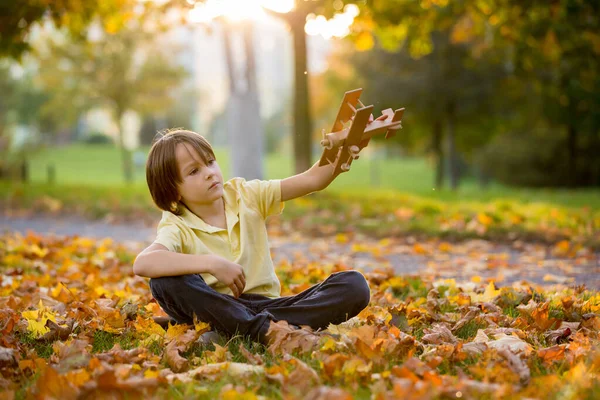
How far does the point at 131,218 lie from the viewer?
28.8 feet

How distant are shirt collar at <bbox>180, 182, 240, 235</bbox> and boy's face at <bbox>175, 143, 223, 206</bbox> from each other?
0.39 feet

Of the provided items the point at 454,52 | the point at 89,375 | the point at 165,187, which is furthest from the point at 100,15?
the point at 454,52

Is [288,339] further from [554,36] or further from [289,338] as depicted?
[554,36]

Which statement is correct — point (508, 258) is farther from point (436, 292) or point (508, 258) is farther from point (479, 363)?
point (479, 363)

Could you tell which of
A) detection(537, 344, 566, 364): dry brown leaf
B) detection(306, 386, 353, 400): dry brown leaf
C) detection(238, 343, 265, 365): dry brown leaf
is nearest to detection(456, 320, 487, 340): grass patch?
detection(537, 344, 566, 364): dry brown leaf

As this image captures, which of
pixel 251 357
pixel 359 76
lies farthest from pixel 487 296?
pixel 359 76

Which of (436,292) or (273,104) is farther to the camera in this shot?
(273,104)

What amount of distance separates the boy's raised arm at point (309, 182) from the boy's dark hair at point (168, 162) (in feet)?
1.17

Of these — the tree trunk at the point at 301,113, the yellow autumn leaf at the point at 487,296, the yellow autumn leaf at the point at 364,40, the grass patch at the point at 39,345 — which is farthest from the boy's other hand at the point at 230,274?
the yellow autumn leaf at the point at 364,40

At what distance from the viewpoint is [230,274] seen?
261 centimetres

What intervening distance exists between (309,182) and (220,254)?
1.63ft

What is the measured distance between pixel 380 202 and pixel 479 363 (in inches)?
275

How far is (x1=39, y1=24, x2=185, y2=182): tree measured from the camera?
17.9 meters

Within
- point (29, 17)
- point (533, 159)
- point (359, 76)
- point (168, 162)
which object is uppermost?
point (29, 17)
